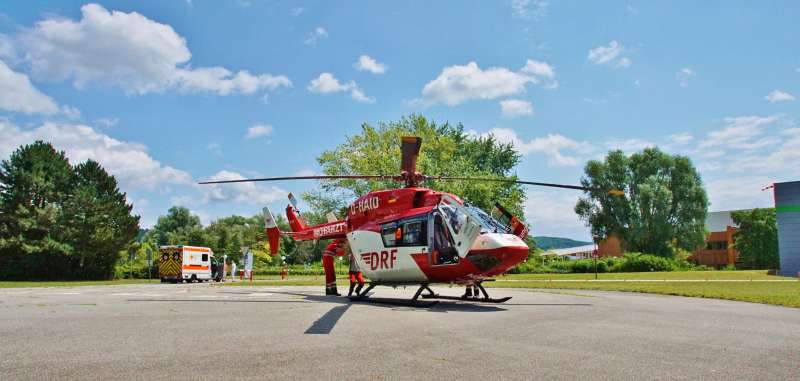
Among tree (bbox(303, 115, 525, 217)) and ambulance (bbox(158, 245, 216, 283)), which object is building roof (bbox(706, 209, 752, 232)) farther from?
ambulance (bbox(158, 245, 216, 283))

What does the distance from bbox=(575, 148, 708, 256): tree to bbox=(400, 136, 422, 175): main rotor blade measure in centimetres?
5277

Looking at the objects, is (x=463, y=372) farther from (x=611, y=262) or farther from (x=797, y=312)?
(x=611, y=262)

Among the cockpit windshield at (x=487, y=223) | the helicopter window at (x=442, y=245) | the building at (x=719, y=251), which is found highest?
the cockpit windshield at (x=487, y=223)

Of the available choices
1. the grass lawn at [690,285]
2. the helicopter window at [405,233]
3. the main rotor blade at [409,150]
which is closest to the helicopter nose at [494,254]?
the helicopter window at [405,233]

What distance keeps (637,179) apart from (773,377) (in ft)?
214

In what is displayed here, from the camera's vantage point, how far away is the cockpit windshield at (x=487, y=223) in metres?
13.8

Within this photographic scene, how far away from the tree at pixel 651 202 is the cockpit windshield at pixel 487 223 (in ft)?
174

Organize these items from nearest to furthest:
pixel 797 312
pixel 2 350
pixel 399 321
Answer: pixel 2 350 → pixel 399 321 → pixel 797 312

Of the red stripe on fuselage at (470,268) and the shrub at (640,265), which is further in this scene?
the shrub at (640,265)

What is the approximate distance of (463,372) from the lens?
5734 mm

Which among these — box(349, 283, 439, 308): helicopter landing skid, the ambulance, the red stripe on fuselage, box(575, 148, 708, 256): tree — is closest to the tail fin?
box(349, 283, 439, 308): helicopter landing skid

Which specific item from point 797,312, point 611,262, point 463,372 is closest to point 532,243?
point 611,262

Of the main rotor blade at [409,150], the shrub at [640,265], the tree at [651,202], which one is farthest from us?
the tree at [651,202]

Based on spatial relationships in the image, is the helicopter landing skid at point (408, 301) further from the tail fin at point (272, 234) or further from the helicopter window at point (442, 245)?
the tail fin at point (272, 234)
